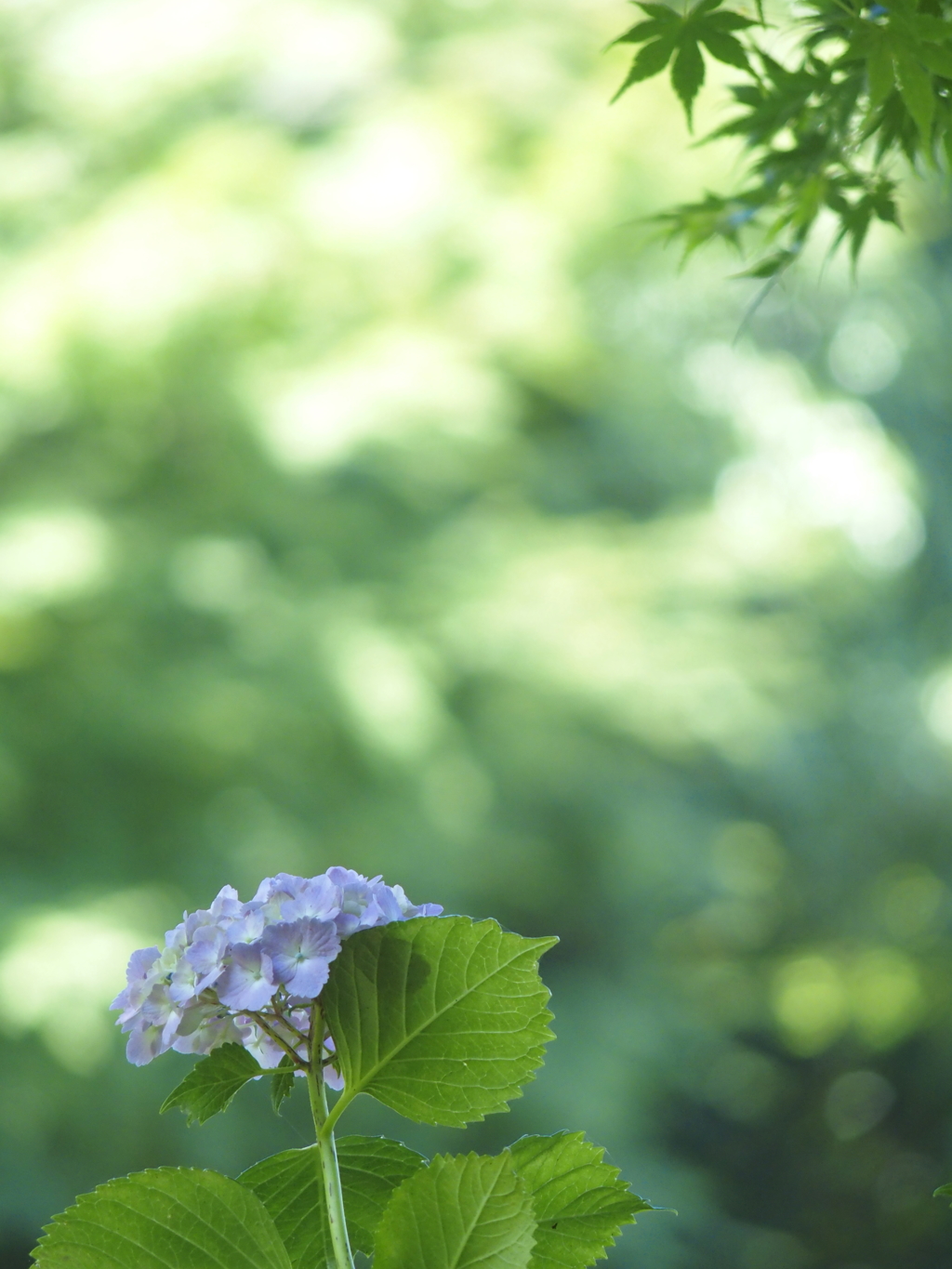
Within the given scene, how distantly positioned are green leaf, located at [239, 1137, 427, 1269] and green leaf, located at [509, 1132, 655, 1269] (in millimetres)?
39

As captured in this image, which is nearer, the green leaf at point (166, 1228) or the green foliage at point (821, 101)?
the green leaf at point (166, 1228)

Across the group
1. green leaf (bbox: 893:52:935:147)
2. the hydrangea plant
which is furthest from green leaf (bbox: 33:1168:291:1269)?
green leaf (bbox: 893:52:935:147)

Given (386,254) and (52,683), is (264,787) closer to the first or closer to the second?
(52,683)

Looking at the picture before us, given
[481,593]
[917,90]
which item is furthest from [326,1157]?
[481,593]

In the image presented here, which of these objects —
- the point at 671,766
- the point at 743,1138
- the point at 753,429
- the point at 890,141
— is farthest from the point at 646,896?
the point at 890,141

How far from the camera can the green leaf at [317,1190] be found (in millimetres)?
404

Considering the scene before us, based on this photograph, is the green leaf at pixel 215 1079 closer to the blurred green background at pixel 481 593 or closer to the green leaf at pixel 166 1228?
the green leaf at pixel 166 1228

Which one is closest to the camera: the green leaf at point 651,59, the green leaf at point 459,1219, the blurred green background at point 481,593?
the green leaf at point 459,1219

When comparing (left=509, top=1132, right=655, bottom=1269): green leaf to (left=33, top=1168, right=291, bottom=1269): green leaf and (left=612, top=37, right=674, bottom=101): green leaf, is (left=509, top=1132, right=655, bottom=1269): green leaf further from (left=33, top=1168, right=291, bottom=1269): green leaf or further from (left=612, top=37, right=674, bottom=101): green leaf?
(left=612, top=37, right=674, bottom=101): green leaf

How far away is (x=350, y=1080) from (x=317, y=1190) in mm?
45

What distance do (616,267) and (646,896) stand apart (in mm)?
1749

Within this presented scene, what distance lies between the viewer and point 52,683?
3008mm

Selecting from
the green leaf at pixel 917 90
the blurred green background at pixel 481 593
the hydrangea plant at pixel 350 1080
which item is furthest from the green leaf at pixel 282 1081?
the blurred green background at pixel 481 593

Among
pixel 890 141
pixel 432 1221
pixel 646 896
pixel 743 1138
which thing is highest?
pixel 646 896
